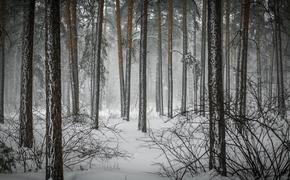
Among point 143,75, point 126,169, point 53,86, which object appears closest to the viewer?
point 53,86

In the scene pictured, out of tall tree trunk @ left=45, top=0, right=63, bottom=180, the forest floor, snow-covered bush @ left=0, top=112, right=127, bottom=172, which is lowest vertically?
the forest floor

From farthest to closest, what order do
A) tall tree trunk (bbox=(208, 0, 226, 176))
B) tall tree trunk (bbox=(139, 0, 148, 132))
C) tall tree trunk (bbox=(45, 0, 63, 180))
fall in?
1. tall tree trunk (bbox=(139, 0, 148, 132))
2. tall tree trunk (bbox=(208, 0, 226, 176))
3. tall tree trunk (bbox=(45, 0, 63, 180))

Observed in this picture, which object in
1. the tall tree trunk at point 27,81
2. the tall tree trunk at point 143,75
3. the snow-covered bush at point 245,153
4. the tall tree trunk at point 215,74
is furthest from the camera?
the tall tree trunk at point 143,75

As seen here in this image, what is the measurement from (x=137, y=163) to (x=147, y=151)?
4.62ft

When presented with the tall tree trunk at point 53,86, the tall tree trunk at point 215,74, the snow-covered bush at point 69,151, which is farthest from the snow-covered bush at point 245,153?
the tall tree trunk at point 53,86

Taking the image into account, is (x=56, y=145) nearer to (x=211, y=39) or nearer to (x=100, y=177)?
(x=100, y=177)

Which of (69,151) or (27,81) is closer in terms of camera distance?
(69,151)

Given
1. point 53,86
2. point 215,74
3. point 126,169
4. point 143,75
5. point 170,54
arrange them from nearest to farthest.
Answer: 1. point 53,86
2. point 215,74
3. point 126,169
4. point 143,75
5. point 170,54

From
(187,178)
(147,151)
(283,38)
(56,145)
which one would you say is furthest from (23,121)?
(283,38)

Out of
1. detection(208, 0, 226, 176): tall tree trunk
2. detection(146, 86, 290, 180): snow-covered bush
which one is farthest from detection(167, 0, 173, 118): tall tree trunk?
detection(208, 0, 226, 176): tall tree trunk

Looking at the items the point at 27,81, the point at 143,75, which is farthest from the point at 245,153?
the point at 143,75

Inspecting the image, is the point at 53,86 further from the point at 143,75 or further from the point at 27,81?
the point at 143,75

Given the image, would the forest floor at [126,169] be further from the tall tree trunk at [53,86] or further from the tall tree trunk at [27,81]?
the tall tree trunk at [27,81]

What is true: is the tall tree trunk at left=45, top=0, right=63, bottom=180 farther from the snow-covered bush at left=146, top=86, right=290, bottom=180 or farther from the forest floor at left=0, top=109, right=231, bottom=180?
the snow-covered bush at left=146, top=86, right=290, bottom=180
